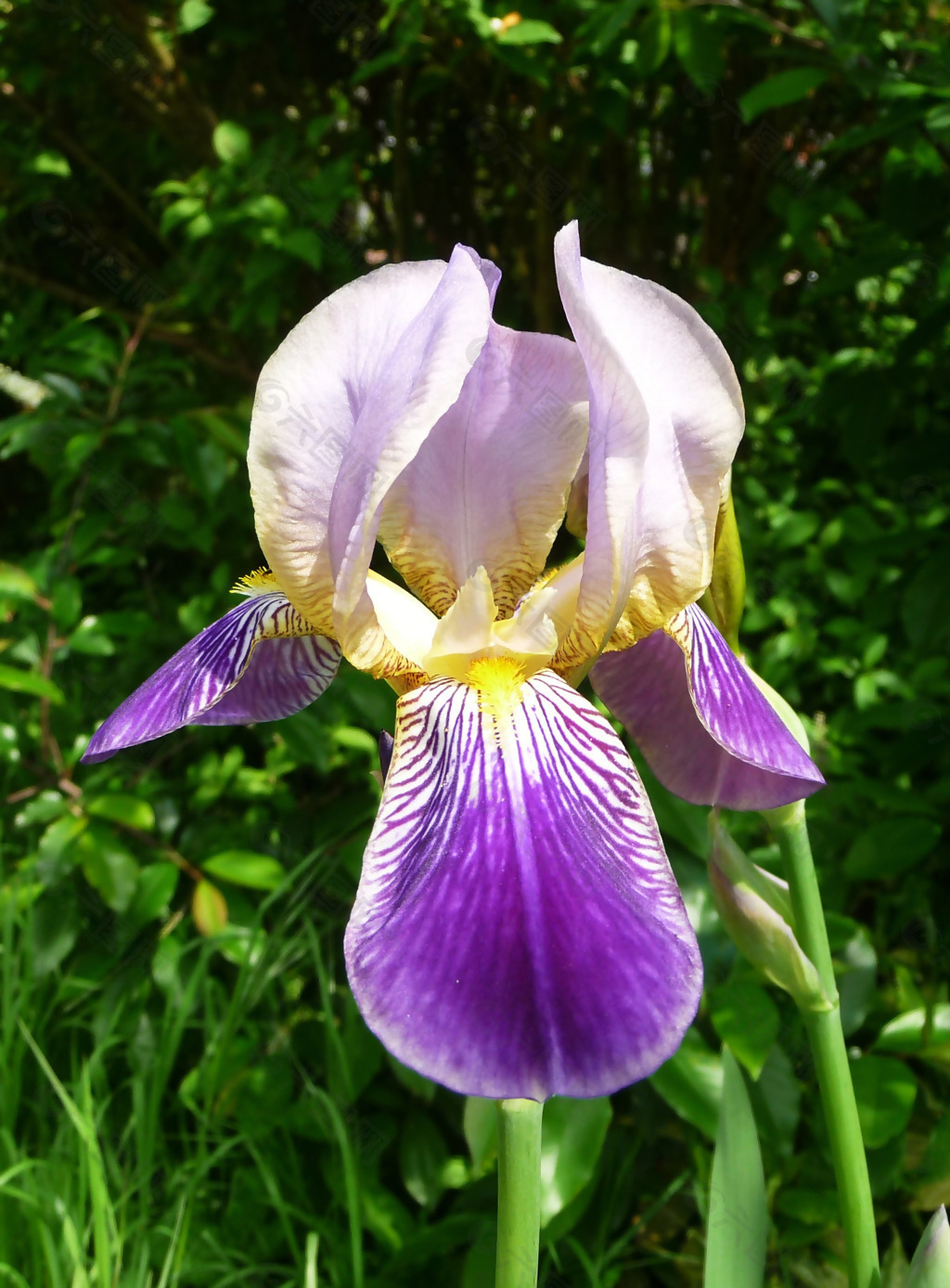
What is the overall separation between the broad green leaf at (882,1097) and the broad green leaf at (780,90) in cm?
122

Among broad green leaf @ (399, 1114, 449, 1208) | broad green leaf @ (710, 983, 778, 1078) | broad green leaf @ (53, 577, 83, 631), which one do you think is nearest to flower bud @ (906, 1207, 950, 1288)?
broad green leaf @ (710, 983, 778, 1078)

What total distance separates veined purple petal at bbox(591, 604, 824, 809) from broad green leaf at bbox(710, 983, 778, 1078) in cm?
52

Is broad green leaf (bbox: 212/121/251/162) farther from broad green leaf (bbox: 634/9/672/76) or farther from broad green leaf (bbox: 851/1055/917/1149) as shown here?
broad green leaf (bbox: 851/1055/917/1149)

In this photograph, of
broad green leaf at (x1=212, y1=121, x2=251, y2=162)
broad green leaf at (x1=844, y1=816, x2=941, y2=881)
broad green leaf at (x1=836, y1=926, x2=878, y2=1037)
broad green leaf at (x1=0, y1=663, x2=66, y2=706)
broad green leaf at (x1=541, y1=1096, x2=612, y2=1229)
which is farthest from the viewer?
broad green leaf at (x1=212, y1=121, x2=251, y2=162)

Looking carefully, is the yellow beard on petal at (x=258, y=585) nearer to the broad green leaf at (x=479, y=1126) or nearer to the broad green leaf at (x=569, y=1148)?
the broad green leaf at (x=479, y=1126)

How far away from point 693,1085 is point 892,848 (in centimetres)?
45

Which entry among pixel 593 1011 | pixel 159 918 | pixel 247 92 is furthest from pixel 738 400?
pixel 247 92

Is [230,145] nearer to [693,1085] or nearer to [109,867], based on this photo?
[109,867]

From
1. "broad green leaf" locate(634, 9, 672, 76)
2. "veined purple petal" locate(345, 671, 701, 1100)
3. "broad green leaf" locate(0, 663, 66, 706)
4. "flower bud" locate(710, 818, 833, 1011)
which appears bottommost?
"broad green leaf" locate(0, 663, 66, 706)

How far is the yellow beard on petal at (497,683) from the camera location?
56 centimetres

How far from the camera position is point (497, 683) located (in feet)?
1.87

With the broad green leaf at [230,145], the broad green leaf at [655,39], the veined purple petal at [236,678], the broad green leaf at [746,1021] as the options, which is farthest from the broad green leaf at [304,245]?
the broad green leaf at [746,1021]

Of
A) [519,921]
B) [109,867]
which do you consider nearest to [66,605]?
[109,867]

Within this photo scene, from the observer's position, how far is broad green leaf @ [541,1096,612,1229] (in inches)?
41.8
